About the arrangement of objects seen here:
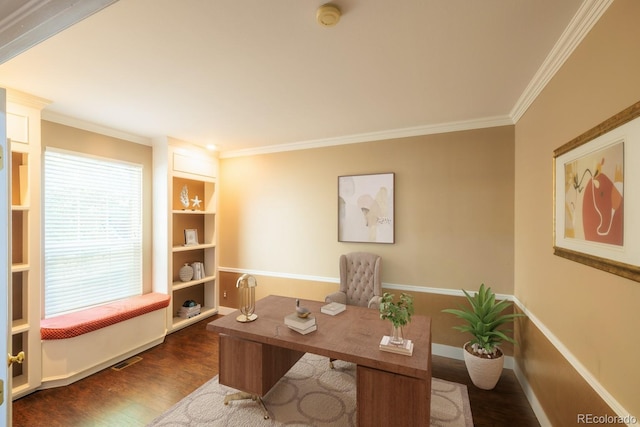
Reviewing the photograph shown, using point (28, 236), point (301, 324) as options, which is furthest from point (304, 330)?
point (28, 236)

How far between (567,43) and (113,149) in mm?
4305

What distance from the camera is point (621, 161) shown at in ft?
3.98

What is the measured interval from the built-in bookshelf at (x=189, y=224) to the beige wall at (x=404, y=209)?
31 centimetres

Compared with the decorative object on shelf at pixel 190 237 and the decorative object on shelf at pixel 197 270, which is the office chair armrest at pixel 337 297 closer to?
the decorative object on shelf at pixel 197 270

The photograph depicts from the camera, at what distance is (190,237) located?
4078 mm

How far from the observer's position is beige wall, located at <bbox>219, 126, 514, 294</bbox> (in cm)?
293

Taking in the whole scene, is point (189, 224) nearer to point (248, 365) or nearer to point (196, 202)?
point (196, 202)

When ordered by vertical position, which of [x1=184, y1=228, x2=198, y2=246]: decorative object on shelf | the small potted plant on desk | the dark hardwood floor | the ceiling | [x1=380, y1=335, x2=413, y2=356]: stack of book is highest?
the ceiling

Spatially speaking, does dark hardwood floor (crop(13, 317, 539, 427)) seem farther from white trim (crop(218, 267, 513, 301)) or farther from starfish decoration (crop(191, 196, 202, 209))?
starfish decoration (crop(191, 196, 202, 209))

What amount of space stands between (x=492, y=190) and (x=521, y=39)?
1666 mm

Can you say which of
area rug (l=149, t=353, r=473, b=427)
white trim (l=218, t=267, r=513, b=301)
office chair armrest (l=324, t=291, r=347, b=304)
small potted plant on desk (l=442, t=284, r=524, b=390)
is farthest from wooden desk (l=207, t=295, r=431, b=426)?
white trim (l=218, t=267, r=513, b=301)

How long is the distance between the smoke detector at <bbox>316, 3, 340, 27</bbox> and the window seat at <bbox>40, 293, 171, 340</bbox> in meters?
3.29

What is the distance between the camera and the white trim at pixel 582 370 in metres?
1.23

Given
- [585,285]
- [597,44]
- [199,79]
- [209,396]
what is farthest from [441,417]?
[199,79]
